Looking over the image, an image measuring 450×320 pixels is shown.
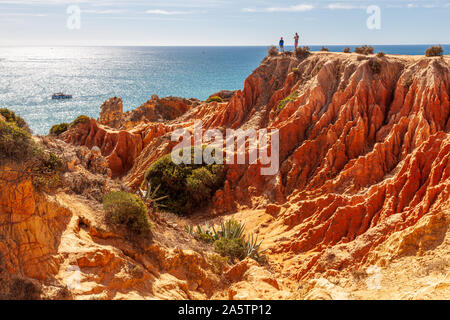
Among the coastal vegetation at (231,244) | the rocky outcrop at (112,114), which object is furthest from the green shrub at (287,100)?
the rocky outcrop at (112,114)

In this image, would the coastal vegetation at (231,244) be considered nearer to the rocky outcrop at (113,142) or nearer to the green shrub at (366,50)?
the rocky outcrop at (113,142)

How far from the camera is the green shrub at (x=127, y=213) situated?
30.9 feet

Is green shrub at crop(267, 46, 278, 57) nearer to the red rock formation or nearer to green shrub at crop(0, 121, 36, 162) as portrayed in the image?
the red rock formation

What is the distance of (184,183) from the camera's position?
2009cm

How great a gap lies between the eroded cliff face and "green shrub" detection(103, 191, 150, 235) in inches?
96.6

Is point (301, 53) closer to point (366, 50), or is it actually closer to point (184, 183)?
point (366, 50)

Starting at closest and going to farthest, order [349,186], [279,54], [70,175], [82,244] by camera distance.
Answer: [82,244] → [70,175] → [349,186] → [279,54]

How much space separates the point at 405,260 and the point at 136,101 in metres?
86.4

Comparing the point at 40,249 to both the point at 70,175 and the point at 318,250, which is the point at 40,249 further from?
the point at 318,250

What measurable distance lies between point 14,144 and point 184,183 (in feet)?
40.8

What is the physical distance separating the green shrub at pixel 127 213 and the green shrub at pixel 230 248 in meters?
3.45

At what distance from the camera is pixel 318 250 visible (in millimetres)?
13203
